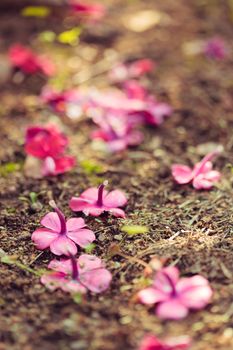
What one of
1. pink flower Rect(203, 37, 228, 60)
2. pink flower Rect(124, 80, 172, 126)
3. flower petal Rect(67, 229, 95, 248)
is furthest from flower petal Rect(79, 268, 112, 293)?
pink flower Rect(203, 37, 228, 60)

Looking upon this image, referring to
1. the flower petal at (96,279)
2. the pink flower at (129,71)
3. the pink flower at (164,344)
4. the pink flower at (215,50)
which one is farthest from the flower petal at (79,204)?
the pink flower at (215,50)

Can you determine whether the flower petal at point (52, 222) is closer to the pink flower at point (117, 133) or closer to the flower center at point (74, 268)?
the flower center at point (74, 268)

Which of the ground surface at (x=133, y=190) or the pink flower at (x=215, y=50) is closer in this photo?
the ground surface at (x=133, y=190)

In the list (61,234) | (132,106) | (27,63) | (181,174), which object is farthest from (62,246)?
(27,63)

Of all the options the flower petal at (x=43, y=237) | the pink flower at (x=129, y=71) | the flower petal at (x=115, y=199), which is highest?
the flower petal at (x=43, y=237)

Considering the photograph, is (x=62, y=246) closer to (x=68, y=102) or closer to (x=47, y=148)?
(x=47, y=148)
